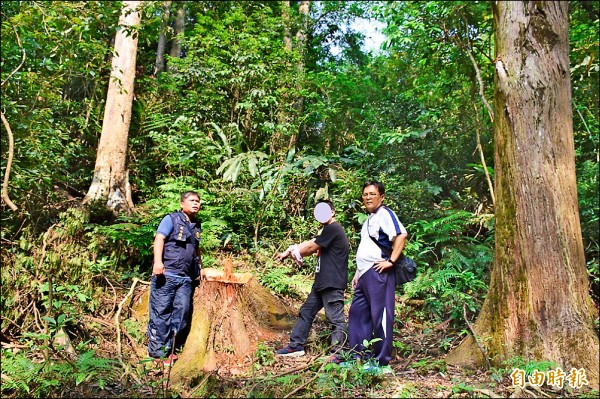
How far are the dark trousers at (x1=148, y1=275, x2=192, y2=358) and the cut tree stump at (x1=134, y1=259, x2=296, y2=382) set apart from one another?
0.15m

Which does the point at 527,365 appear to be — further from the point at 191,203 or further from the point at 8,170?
the point at 8,170

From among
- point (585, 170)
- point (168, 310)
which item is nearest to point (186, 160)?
point (168, 310)

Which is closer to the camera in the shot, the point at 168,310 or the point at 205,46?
the point at 168,310

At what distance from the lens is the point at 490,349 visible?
422 centimetres

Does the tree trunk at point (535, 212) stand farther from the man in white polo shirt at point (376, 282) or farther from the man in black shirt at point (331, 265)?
the man in black shirt at point (331, 265)

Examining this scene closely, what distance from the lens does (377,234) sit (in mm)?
4383

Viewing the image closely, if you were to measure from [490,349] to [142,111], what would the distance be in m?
8.39

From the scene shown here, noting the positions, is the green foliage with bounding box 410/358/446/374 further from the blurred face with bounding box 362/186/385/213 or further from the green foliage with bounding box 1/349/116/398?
the green foliage with bounding box 1/349/116/398

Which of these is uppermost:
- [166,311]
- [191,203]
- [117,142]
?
[117,142]

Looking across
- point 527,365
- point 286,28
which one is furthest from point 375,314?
point 286,28

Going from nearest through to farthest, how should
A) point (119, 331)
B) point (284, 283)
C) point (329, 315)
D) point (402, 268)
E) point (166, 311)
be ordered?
point (402, 268) < point (329, 315) < point (166, 311) < point (119, 331) < point (284, 283)

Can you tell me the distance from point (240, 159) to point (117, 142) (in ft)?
7.63

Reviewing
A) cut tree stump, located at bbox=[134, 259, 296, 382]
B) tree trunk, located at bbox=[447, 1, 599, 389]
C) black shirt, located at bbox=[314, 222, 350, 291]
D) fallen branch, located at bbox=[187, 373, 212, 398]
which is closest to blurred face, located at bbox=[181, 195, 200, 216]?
cut tree stump, located at bbox=[134, 259, 296, 382]

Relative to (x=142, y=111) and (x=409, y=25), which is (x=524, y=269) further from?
(x=142, y=111)
